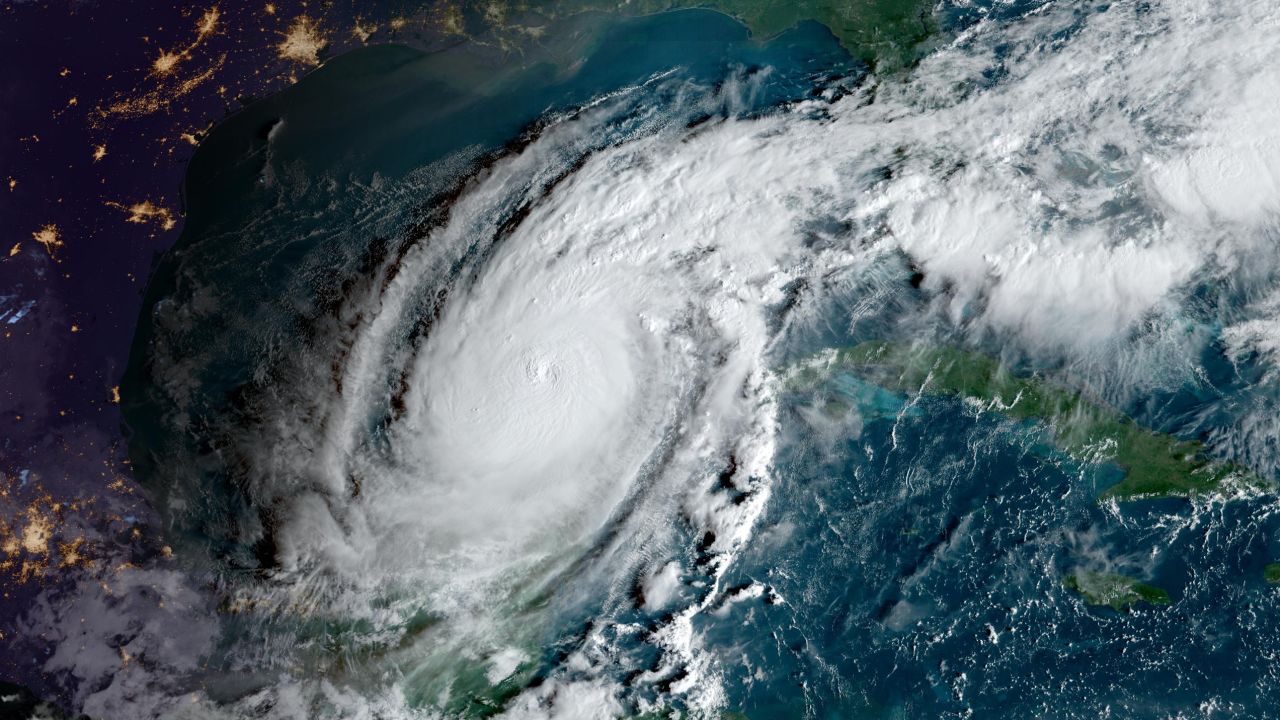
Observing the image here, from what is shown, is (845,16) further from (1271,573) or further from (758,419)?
(1271,573)

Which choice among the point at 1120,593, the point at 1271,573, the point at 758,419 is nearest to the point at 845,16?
the point at 758,419

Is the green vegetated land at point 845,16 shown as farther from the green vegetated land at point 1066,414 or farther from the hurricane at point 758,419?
the green vegetated land at point 1066,414

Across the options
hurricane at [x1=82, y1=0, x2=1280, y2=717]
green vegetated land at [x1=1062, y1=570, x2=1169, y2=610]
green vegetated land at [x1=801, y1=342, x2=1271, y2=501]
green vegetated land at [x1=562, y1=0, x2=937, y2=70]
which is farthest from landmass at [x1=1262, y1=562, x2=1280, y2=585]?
green vegetated land at [x1=562, y1=0, x2=937, y2=70]

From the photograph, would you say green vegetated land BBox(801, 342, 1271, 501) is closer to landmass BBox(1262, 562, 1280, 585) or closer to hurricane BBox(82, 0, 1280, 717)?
hurricane BBox(82, 0, 1280, 717)

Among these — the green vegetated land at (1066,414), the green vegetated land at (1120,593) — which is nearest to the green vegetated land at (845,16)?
the green vegetated land at (1066,414)

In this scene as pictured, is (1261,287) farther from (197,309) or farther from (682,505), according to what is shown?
(197,309)

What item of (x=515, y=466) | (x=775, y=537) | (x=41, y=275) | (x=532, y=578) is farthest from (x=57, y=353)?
(x=775, y=537)
